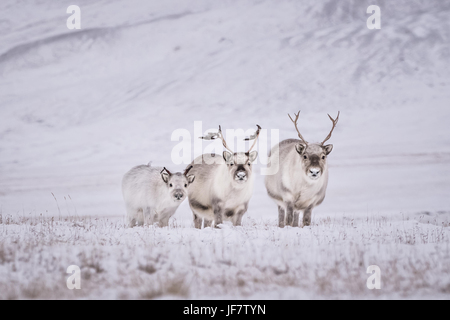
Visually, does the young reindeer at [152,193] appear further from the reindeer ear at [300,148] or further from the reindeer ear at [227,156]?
the reindeer ear at [300,148]

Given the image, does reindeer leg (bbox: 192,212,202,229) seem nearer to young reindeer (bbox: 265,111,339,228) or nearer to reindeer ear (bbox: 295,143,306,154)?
young reindeer (bbox: 265,111,339,228)

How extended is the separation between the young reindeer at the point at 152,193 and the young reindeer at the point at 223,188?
389 millimetres

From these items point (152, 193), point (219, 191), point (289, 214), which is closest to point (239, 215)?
point (219, 191)

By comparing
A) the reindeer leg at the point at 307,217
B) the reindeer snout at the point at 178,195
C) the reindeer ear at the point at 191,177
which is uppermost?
the reindeer ear at the point at 191,177

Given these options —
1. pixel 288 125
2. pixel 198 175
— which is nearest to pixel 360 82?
pixel 288 125

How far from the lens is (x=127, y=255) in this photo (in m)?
6.80

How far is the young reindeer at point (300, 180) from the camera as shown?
29.3 ft

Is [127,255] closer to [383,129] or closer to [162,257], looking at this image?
[162,257]

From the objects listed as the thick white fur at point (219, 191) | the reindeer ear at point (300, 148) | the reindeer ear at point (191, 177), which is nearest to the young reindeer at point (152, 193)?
the reindeer ear at point (191, 177)

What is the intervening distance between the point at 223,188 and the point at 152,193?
166 cm

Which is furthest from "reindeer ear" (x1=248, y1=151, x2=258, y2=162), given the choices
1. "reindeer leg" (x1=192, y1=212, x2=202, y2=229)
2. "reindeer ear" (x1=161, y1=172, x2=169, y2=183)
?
"reindeer leg" (x1=192, y1=212, x2=202, y2=229)

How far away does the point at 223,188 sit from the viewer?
9.22 meters

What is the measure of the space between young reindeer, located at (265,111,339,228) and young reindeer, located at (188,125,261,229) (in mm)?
710

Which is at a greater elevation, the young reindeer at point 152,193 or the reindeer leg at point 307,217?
the young reindeer at point 152,193
